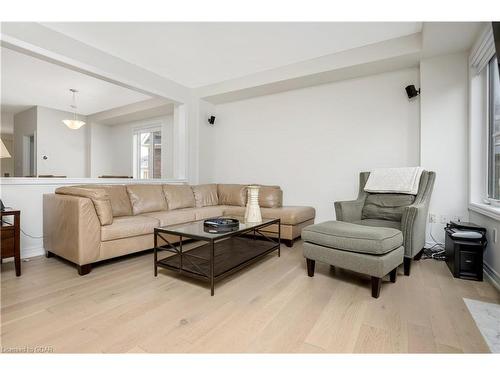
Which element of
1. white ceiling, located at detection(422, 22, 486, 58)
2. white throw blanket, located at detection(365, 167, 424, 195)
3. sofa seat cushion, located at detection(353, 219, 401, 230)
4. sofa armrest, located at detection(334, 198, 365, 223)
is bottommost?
sofa seat cushion, located at detection(353, 219, 401, 230)

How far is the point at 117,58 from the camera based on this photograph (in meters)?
3.26

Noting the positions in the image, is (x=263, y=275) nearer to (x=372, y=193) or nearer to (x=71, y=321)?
(x=71, y=321)

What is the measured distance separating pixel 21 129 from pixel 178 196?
543 centimetres

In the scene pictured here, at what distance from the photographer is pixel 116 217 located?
9.07 feet

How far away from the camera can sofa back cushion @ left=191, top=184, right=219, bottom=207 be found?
13.0 feet

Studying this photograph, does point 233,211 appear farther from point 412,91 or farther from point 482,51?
point 482,51

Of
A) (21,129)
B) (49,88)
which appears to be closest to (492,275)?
(49,88)

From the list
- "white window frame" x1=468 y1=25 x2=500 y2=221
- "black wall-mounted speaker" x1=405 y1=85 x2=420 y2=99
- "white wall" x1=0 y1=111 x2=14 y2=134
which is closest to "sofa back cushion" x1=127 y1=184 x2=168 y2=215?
"black wall-mounted speaker" x1=405 y1=85 x2=420 y2=99

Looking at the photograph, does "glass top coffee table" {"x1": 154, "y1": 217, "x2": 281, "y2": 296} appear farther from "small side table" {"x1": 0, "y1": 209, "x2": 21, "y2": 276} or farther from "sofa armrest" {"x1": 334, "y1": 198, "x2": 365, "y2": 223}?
"small side table" {"x1": 0, "y1": 209, "x2": 21, "y2": 276}

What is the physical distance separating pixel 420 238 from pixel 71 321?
2828 millimetres

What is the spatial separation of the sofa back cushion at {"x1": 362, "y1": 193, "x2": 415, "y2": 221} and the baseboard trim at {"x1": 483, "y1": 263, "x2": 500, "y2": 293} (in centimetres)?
75

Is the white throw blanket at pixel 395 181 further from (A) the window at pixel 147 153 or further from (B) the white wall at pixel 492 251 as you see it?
(A) the window at pixel 147 153
